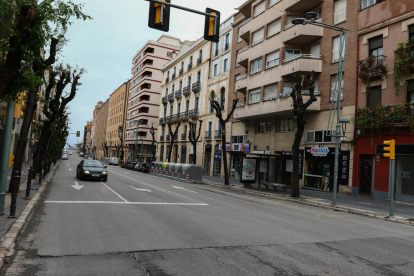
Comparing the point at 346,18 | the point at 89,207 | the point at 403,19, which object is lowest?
the point at 89,207

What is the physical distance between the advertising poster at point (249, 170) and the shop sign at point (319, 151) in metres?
4.34

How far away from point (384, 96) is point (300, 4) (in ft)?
33.5

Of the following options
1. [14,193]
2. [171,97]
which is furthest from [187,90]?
[14,193]

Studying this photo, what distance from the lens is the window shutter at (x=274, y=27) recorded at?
26552 mm

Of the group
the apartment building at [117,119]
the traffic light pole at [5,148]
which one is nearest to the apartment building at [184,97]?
the apartment building at [117,119]

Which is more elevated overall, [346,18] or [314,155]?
[346,18]

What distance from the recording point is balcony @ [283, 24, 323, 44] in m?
23.3

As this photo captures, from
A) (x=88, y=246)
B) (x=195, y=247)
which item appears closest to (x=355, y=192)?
(x=195, y=247)

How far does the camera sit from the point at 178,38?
7444cm

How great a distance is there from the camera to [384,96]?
18.7 meters

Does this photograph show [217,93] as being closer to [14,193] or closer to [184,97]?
[184,97]

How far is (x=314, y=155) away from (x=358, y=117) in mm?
4372

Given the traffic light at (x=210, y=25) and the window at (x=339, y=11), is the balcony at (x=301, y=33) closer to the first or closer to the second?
the window at (x=339, y=11)

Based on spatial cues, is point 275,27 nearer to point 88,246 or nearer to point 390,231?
point 390,231
